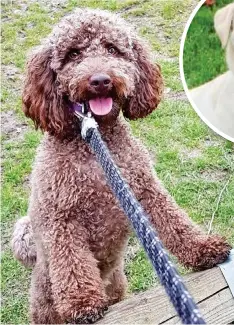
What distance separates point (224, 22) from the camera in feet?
9.61

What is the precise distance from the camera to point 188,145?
4320 millimetres

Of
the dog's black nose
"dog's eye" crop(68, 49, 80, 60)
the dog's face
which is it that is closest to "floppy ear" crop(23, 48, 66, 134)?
the dog's face

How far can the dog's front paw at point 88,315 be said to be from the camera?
224cm

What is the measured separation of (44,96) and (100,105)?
231 millimetres

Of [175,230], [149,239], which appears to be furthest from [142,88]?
[149,239]

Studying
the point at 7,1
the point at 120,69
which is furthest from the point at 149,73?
the point at 7,1

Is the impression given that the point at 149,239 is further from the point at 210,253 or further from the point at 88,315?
the point at 210,253

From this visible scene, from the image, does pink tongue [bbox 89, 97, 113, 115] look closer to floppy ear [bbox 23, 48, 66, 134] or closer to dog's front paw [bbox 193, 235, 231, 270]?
floppy ear [bbox 23, 48, 66, 134]

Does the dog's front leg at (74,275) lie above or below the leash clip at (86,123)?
below

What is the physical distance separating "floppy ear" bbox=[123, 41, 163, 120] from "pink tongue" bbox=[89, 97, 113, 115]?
20 centimetres

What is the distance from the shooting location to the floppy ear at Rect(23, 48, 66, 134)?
2463mm

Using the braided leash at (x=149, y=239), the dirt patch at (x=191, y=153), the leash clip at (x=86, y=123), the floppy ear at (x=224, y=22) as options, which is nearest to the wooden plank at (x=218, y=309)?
the braided leash at (x=149, y=239)

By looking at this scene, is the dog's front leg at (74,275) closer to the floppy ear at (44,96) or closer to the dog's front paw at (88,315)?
the dog's front paw at (88,315)

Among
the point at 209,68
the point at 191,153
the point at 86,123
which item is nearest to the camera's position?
the point at 86,123
